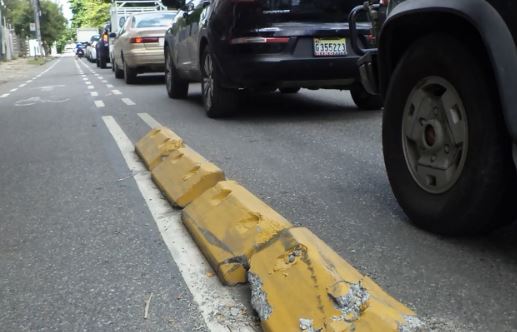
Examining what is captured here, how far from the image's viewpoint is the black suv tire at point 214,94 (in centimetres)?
762

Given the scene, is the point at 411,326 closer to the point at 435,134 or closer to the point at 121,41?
the point at 435,134

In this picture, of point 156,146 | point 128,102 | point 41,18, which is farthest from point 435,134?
point 41,18

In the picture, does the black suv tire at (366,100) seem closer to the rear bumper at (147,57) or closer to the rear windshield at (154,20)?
the rear bumper at (147,57)

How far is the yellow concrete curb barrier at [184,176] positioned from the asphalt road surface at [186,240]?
12cm

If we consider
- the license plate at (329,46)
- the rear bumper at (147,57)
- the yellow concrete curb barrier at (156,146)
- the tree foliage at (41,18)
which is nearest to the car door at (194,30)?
the license plate at (329,46)

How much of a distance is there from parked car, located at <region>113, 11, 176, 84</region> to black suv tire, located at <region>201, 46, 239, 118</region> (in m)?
6.38

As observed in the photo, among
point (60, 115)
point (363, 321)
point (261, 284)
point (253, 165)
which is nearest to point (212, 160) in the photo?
point (253, 165)

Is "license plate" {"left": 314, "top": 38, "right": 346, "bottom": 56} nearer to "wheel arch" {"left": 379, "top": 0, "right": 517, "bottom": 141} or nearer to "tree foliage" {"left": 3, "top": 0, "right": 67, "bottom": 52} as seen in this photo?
"wheel arch" {"left": 379, "top": 0, "right": 517, "bottom": 141}

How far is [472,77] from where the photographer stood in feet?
9.52

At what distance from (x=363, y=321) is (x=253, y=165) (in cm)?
318

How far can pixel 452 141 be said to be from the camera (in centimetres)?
310

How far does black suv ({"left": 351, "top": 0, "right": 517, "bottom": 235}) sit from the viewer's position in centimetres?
270

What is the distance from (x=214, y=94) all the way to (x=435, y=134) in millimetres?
4764

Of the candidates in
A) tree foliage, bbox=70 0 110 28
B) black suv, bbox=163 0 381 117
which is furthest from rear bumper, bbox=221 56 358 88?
tree foliage, bbox=70 0 110 28
